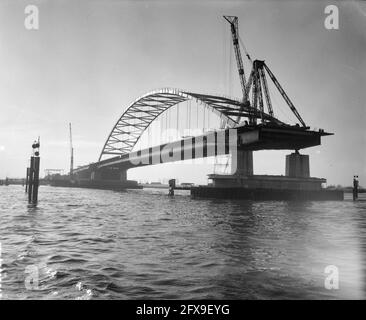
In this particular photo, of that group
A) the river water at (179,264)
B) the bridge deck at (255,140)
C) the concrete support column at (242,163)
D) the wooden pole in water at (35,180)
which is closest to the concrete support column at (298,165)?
the bridge deck at (255,140)

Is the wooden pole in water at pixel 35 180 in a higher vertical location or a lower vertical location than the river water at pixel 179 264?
higher

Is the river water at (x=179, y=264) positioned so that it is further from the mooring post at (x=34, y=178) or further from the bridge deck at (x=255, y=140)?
the bridge deck at (x=255, y=140)

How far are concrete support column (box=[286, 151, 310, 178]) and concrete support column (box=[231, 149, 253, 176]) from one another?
8.03m

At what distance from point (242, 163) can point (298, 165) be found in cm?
1090

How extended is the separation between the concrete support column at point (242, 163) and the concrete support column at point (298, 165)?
26.3 ft

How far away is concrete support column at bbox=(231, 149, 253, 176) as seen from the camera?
59178mm

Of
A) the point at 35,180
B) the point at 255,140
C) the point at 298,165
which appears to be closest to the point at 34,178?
the point at 35,180

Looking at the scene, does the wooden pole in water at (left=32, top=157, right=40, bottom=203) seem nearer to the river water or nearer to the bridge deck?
the river water

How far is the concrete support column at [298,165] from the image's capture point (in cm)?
6222

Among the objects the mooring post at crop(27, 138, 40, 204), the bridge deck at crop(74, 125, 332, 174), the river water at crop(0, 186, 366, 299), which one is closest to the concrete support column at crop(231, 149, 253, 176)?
the bridge deck at crop(74, 125, 332, 174)

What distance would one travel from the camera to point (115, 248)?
13.0 meters

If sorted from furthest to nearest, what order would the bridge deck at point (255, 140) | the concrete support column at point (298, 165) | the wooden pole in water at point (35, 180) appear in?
the concrete support column at point (298, 165)
the bridge deck at point (255, 140)
the wooden pole in water at point (35, 180)

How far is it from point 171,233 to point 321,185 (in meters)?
52.3
